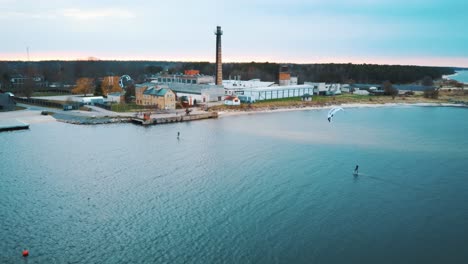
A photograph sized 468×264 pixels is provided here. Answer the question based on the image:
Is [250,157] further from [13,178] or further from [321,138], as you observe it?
[13,178]

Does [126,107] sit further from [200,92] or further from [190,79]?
[190,79]

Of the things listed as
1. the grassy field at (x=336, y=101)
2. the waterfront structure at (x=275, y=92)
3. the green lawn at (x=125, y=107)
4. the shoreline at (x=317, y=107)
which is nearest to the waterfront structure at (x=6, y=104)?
the green lawn at (x=125, y=107)

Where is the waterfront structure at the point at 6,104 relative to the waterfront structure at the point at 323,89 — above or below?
below

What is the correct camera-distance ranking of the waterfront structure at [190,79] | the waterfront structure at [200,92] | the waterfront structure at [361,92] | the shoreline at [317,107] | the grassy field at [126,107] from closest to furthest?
the grassy field at [126,107] < the shoreline at [317,107] < the waterfront structure at [200,92] < the waterfront structure at [190,79] < the waterfront structure at [361,92]

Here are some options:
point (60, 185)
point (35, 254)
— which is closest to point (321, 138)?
point (60, 185)

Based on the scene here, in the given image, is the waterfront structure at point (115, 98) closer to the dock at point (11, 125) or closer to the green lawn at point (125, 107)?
the green lawn at point (125, 107)

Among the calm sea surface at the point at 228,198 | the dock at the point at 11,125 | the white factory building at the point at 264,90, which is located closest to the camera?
the calm sea surface at the point at 228,198
